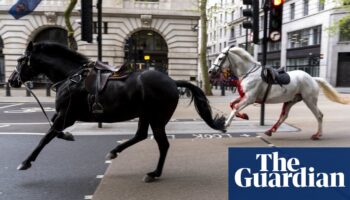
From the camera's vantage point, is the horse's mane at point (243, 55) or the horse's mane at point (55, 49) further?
the horse's mane at point (243, 55)

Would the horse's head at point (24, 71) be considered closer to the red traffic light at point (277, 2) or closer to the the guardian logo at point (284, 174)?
the the guardian logo at point (284, 174)

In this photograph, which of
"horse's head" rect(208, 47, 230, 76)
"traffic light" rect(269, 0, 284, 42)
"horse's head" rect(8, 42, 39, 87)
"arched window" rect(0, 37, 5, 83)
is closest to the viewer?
"horse's head" rect(8, 42, 39, 87)

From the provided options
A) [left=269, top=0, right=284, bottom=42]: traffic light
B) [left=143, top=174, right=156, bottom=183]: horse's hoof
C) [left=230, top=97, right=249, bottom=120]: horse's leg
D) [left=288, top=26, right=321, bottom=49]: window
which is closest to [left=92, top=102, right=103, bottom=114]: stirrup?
[left=143, top=174, right=156, bottom=183]: horse's hoof

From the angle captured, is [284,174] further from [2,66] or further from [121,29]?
[2,66]

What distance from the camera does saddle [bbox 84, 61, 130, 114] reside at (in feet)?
16.5

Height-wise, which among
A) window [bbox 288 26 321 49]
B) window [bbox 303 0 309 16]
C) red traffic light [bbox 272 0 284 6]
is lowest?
red traffic light [bbox 272 0 284 6]

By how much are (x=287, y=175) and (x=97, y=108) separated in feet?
9.95

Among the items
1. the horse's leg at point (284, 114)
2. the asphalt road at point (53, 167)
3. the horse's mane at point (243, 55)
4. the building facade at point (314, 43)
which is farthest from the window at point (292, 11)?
the asphalt road at point (53, 167)

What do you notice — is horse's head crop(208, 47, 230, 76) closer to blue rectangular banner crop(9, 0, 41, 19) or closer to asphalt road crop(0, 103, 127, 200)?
asphalt road crop(0, 103, 127, 200)

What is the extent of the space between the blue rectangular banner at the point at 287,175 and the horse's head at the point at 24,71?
3796 mm

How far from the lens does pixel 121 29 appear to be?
3000 centimetres

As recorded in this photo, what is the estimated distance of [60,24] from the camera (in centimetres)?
2997

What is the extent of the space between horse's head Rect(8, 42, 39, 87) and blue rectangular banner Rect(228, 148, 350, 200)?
380cm

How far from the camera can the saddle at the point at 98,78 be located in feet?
16.5
